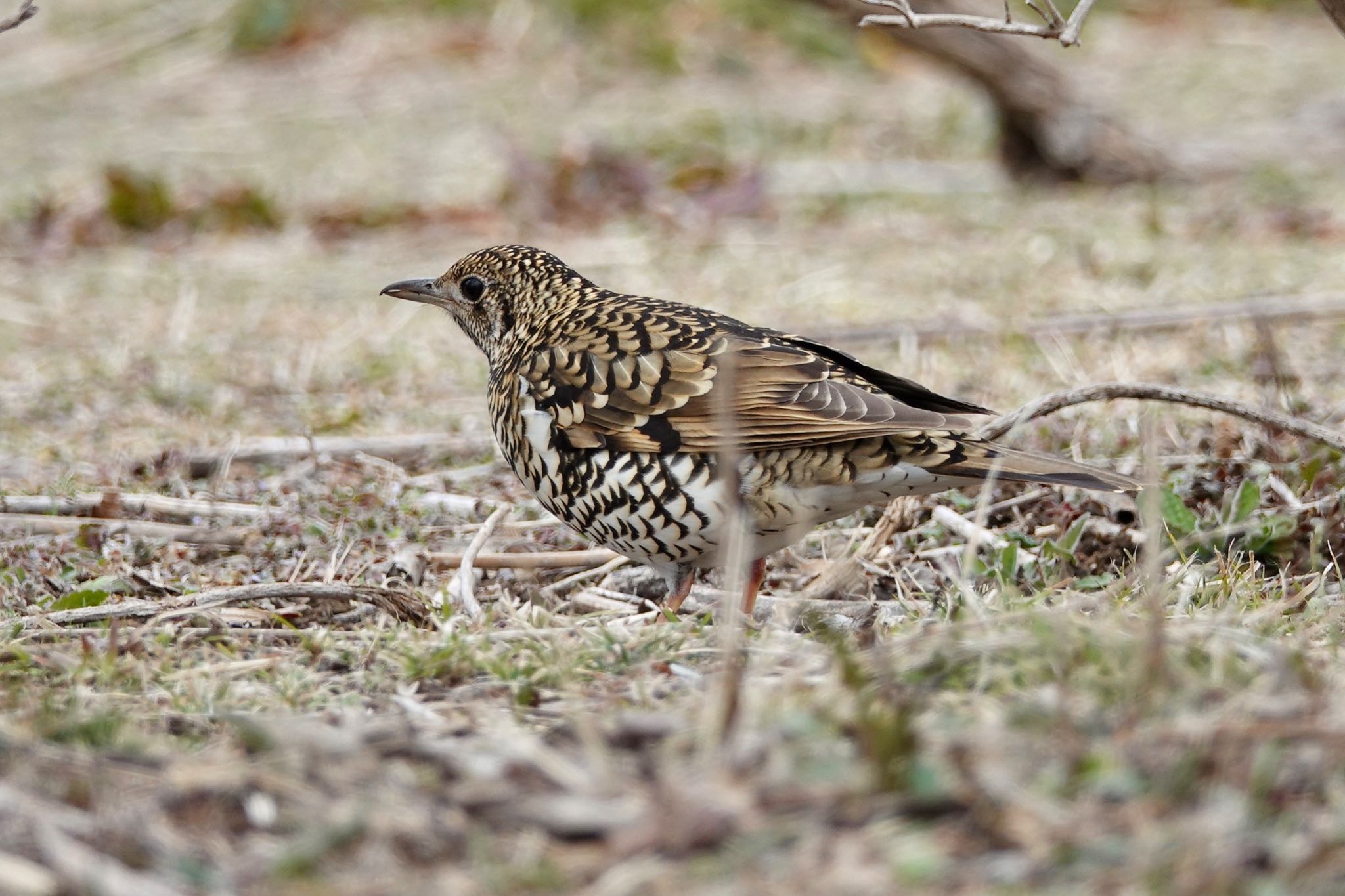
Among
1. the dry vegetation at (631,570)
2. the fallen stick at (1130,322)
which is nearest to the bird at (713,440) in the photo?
the dry vegetation at (631,570)

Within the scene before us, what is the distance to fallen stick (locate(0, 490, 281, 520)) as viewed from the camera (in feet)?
15.8

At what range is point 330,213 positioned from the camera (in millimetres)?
9883

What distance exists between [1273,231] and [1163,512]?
4.73 meters

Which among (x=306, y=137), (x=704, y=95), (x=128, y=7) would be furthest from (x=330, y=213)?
(x=128, y=7)

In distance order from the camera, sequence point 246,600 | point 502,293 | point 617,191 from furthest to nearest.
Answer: point 617,191, point 502,293, point 246,600

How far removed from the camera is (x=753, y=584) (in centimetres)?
412

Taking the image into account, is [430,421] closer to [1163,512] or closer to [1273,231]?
[1163,512]

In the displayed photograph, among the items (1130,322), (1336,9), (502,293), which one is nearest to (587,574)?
(502,293)

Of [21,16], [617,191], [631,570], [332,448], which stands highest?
[21,16]

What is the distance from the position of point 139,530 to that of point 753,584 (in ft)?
6.21

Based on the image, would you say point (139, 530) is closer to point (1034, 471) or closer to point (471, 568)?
point (471, 568)

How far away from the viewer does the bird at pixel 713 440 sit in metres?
3.85

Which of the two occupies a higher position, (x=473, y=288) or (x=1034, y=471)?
(x=473, y=288)

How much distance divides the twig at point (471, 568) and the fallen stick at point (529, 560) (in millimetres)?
20
